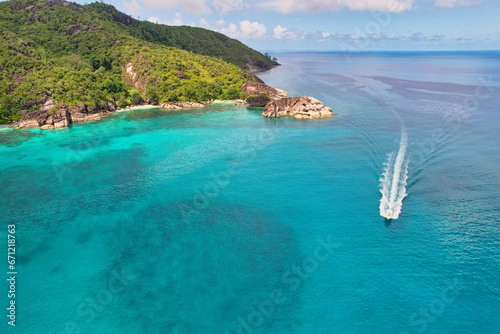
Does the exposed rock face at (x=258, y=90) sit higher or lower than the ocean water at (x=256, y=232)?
higher

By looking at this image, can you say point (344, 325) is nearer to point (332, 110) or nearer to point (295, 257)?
point (295, 257)

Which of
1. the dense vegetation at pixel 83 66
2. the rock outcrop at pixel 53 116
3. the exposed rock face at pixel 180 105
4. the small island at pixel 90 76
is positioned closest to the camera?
the rock outcrop at pixel 53 116

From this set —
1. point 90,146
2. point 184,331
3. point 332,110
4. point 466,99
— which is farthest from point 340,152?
point 466,99

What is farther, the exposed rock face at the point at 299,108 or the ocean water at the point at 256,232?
the exposed rock face at the point at 299,108

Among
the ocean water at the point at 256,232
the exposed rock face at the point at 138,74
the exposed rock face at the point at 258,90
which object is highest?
the exposed rock face at the point at 138,74

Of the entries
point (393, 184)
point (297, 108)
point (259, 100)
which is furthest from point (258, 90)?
point (393, 184)

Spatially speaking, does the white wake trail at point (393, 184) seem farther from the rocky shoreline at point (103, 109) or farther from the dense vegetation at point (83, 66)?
the dense vegetation at point (83, 66)

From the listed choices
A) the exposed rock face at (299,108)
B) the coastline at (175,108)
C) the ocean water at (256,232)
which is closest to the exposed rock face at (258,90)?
the coastline at (175,108)
